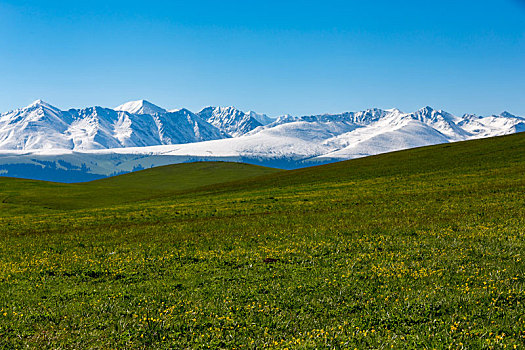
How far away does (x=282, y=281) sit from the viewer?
15.8 meters

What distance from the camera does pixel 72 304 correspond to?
46.2ft

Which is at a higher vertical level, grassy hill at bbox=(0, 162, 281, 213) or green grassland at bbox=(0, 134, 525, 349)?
grassy hill at bbox=(0, 162, 281, 213)

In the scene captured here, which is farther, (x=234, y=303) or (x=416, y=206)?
(x=416, y=206)

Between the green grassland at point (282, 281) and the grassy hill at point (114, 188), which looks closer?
the green grassland at point (282, 281)

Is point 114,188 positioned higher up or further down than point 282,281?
higher up

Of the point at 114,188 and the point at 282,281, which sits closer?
the point at 282,281

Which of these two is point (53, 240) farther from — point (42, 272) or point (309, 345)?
point (309, 345)

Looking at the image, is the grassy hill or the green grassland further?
the grassy hill

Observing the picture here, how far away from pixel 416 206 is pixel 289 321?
24424 mm

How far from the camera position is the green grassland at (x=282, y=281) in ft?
37.4

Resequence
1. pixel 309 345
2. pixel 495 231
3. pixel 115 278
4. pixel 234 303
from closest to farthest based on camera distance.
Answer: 1. pixel 309 345
2. pixel 234 303
3. pixel 115 278
4. pixel 495 231

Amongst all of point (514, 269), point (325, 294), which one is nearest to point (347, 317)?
point (325, 294)

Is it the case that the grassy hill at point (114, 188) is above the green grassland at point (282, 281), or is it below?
above

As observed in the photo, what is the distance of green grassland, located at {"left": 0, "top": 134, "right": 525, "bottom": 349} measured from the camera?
11406mm
